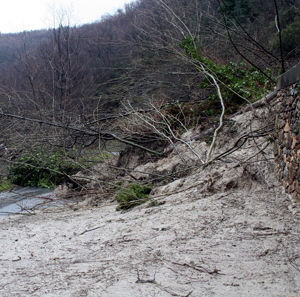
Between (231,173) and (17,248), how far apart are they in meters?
2.84

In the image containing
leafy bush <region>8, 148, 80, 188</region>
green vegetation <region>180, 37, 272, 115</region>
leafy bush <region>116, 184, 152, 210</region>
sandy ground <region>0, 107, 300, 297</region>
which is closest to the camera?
sandy ground <region>0, 107, 300, 297</region>

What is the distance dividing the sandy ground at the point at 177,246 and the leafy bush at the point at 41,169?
279 centimetres

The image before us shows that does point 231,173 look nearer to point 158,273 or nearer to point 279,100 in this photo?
point 279,100

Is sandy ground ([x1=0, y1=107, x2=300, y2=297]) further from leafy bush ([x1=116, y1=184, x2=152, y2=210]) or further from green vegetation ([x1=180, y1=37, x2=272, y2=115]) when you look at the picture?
green vegetation ([x1=180, y1=37, x2=272, y2=115])

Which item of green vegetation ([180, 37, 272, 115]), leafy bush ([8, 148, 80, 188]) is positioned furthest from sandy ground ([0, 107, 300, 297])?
leafy bush ([8, 148, 80, 188])

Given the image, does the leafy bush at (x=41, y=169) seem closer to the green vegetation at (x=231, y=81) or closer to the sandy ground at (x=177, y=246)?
the sandy ground at (x=177, y=246)

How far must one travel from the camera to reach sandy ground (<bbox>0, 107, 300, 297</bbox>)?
228 centimetres

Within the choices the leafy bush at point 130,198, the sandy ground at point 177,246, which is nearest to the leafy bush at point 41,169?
the leafy bush at point 130,198

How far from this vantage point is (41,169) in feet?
27.3

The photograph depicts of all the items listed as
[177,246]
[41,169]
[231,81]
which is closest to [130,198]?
[177,246]

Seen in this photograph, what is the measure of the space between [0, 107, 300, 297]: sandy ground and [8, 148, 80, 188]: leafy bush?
279 centimetres

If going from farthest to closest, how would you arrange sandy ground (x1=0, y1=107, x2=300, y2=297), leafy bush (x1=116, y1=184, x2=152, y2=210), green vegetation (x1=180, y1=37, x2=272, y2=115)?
1. green vegetation (x1=180, y1=37, x2=272, y2=115)
2. leafy bush (x1=116, y1=184, x2=152, y2=210)
3. sandy ground (x1=0, y1=107, x2=300, y2=297)

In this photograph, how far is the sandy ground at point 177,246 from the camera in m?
2.28

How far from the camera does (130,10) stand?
719 inches
